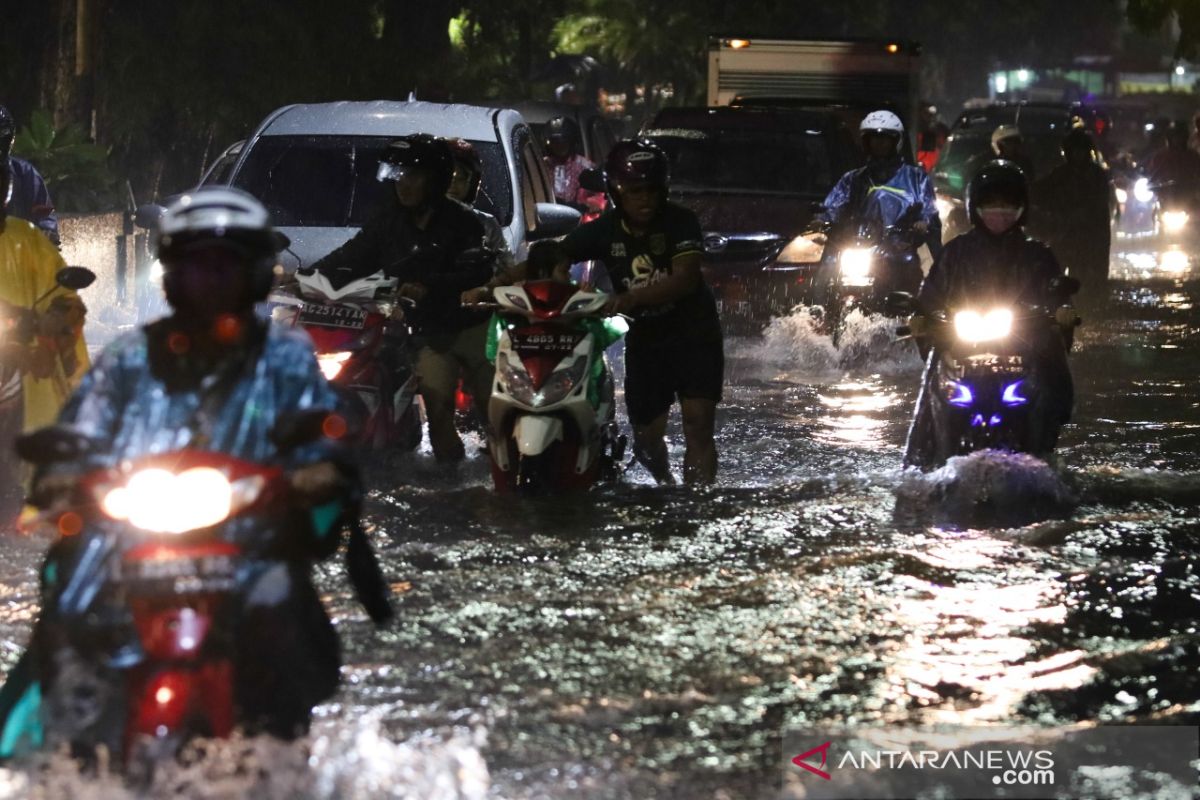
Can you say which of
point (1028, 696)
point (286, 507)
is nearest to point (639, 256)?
point (1028, 696)

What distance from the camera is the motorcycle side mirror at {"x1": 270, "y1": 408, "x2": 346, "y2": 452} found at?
441 cm

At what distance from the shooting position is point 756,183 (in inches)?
693

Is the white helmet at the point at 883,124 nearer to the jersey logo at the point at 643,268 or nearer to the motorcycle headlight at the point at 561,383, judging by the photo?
the jersey logo at the point at 643,268

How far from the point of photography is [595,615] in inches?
294

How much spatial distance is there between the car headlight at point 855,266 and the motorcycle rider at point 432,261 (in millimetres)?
5738

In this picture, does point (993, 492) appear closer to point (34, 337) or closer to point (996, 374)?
point (996, 374)

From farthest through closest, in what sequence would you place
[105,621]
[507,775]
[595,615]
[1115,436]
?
[1115,436], [595,615], [507,775], [105,621]

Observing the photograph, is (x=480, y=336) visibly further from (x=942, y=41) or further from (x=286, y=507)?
(x=942, y=41)

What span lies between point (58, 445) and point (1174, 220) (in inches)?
1052

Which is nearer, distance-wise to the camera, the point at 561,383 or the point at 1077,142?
the point at 561,383

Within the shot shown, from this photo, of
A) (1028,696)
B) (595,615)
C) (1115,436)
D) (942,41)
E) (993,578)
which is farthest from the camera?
(942,41)

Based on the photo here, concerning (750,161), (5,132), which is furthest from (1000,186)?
(750,161)

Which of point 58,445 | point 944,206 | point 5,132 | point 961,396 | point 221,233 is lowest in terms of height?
point 944,206

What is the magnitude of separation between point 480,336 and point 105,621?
6.10 m
